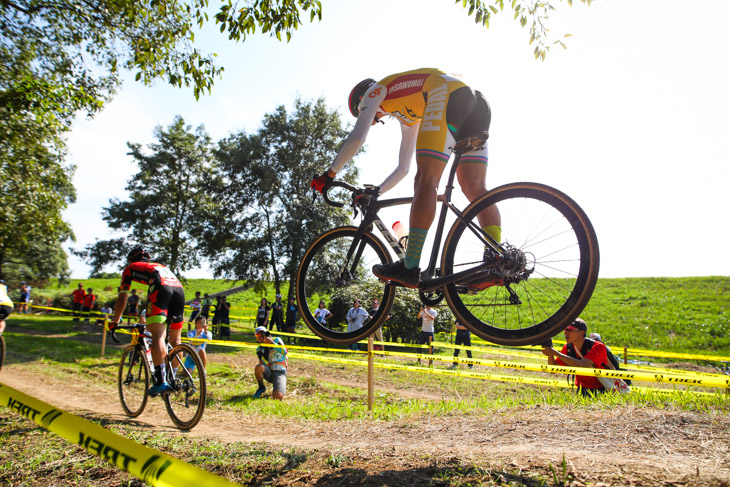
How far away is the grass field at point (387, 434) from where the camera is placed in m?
3.21

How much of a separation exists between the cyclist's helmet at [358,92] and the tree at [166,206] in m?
22.8

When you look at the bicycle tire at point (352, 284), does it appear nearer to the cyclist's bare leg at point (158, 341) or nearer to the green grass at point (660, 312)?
the cyclist's bare leg at point (158, 341)

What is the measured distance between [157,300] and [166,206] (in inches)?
910

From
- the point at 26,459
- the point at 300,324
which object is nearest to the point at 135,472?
the point at 26,459

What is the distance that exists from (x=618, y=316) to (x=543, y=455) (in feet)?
80.7

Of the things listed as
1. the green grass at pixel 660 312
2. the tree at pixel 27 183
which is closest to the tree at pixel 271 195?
the green grass at pixel 660 312

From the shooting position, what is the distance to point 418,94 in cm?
355

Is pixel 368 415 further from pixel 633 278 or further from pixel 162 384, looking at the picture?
pixel 633 278

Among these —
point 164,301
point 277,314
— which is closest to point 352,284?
point 164,301

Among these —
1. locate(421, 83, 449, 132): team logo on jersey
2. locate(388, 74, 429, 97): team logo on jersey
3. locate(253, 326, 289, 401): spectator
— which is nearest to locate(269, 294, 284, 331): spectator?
locate(253, 326, 289, 401): spectator

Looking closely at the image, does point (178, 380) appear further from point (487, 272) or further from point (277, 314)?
point (277, 314)

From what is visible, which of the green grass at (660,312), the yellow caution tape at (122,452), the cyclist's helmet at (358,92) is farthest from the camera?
the green grass at (660,312)

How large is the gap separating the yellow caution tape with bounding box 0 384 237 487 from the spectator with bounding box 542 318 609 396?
→ 565 cm

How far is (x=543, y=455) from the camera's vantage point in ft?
11.3
